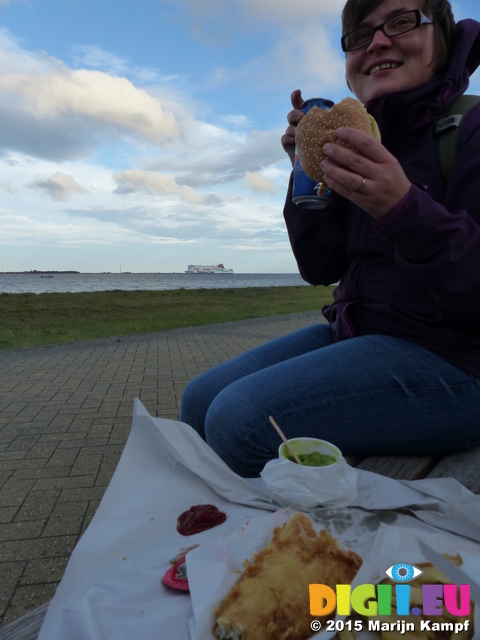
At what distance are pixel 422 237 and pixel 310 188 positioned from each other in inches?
21.1

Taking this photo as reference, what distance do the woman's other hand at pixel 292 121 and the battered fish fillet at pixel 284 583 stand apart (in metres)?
1.61

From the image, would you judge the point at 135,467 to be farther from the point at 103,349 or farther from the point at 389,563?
the point at 103,349

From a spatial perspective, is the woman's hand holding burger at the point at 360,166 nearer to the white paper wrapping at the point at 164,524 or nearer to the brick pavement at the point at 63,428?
the white paper wrapping at the point at 164,524

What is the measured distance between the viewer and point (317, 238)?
2332mm

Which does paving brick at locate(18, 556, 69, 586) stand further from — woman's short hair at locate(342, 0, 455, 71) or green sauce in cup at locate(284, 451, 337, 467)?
woman's short hair at locate(342, 0, 455, 71)

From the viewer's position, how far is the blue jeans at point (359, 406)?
164 cm

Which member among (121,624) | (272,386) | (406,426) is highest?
(272,386)

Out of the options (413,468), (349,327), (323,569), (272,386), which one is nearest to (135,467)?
(272,386)

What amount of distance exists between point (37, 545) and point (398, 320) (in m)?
2.10

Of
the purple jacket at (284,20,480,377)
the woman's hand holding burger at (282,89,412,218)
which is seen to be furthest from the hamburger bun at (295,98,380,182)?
the purple jacket at (284,20,480,377)

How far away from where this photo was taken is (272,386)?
175 cm

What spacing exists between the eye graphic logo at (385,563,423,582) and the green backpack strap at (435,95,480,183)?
1.41 m

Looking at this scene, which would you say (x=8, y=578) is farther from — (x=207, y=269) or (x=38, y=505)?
(x=207, y=269)

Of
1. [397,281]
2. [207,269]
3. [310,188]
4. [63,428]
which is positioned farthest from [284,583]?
[207,269]
